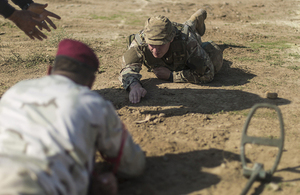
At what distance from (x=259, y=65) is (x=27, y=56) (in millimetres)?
4589

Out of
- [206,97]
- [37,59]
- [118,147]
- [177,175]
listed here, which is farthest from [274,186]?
[37,59]

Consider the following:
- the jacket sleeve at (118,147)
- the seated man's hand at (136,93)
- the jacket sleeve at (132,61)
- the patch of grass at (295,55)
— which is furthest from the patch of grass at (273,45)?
the jacket sleeve at (118,147)

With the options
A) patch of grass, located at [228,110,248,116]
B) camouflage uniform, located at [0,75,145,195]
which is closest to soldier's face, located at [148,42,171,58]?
patch of grass, located at [228,110,248,116]

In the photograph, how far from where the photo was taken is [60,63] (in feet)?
7.14

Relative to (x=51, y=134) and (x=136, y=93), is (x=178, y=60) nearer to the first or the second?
(x=136, y=93)

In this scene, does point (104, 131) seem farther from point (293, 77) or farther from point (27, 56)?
point (27, 56)

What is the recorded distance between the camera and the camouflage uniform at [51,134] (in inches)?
68.2

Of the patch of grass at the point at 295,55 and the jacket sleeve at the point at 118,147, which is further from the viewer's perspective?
the patch of grass at the point at 295,55

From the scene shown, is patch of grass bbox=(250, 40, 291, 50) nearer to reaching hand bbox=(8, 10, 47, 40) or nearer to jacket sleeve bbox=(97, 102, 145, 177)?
reaching hand bbox=(8, 10, 47, 40)

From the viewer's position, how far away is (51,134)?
185 centimetres

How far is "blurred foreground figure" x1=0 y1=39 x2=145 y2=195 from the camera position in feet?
5.70

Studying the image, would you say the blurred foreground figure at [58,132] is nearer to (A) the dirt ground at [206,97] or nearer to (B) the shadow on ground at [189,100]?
(A) the dirt ground at [206,97]

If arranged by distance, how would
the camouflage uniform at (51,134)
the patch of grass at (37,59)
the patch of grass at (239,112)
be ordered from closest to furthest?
the camouflage uniform at (51,134) < the patch of grass at (239,112) < the patch of grass at (37,59)

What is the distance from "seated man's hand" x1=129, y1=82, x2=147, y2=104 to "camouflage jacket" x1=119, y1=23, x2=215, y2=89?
76mm
